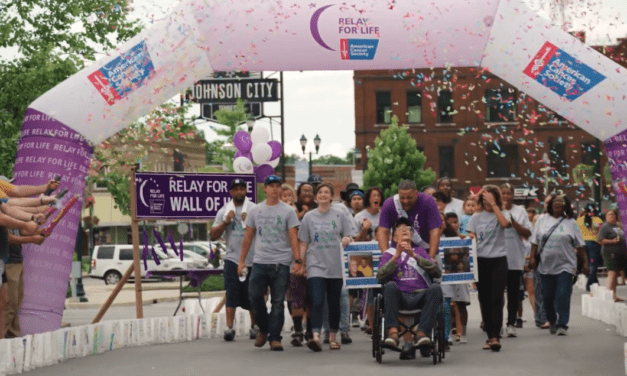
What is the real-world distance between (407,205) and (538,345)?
8.44 ft

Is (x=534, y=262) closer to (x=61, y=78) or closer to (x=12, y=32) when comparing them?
(x=61, y=78)

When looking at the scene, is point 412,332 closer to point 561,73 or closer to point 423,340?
point 423,340

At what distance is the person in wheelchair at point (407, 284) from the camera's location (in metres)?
11.4

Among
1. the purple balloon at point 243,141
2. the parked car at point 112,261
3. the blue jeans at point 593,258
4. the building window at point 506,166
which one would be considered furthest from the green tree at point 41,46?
the building window at point 506,166

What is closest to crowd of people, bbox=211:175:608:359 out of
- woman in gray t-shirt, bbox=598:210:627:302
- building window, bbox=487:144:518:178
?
woman in gray t-shirt, bbox=598:210:627:302

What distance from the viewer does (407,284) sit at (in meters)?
11.6

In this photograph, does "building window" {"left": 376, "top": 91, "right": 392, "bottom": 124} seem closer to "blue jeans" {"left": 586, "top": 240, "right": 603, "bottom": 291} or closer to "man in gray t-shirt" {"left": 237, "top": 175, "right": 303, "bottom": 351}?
"blue jeans" {"left": 586, "top": 240, "right": 603, "bottom": 291}

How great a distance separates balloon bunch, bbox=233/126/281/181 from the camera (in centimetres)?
2153

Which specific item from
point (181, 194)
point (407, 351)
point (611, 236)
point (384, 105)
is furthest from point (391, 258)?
point (384, 105)

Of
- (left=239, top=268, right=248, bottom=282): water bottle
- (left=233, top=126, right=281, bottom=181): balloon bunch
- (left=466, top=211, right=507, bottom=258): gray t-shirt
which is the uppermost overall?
(left=233, top=126, right=281, bottom=181): balloon bunch

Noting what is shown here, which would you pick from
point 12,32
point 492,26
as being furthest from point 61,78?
point 492,26

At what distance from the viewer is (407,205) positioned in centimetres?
1204

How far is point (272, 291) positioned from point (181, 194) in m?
3.21

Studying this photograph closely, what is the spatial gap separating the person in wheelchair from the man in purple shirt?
0.61ft
